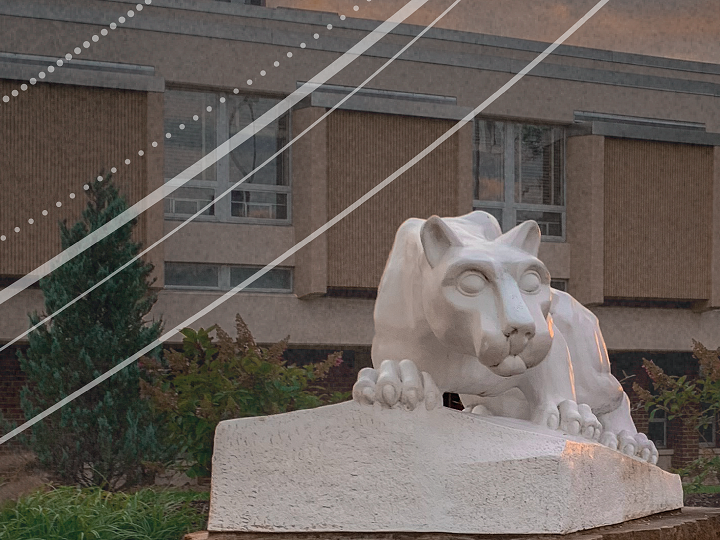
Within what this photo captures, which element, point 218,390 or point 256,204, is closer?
point 218,390

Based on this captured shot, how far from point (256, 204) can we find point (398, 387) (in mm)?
14420

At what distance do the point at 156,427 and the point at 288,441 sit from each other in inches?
357

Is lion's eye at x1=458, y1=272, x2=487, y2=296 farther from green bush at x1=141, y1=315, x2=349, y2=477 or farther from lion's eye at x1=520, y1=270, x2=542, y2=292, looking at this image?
green bush at x1=141, y1=315, x2=349, y2=477

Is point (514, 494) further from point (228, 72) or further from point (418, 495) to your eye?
point (228, 72)

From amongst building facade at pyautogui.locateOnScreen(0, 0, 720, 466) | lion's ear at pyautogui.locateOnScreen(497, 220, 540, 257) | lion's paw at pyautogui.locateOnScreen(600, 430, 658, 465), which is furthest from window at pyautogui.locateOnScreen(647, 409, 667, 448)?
lion's ear at pyautogui.locateOnScreen(497, 220, 540, 257)

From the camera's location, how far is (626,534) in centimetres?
307

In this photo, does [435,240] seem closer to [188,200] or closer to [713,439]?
[188,200]

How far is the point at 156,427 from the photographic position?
11.8m

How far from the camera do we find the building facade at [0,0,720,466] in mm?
15469

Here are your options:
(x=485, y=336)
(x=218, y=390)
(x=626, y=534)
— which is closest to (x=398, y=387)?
(x=485, y=336)

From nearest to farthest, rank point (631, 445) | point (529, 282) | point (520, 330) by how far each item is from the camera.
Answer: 1. point (520, 330)
2. point (529, 282)
3. point (631, 445)

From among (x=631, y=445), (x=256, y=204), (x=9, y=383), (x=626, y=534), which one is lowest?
(x=9, y=383)

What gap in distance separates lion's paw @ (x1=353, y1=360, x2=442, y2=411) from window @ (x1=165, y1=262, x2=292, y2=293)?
13852mm

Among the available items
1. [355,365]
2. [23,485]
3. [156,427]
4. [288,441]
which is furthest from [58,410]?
[288,441]
